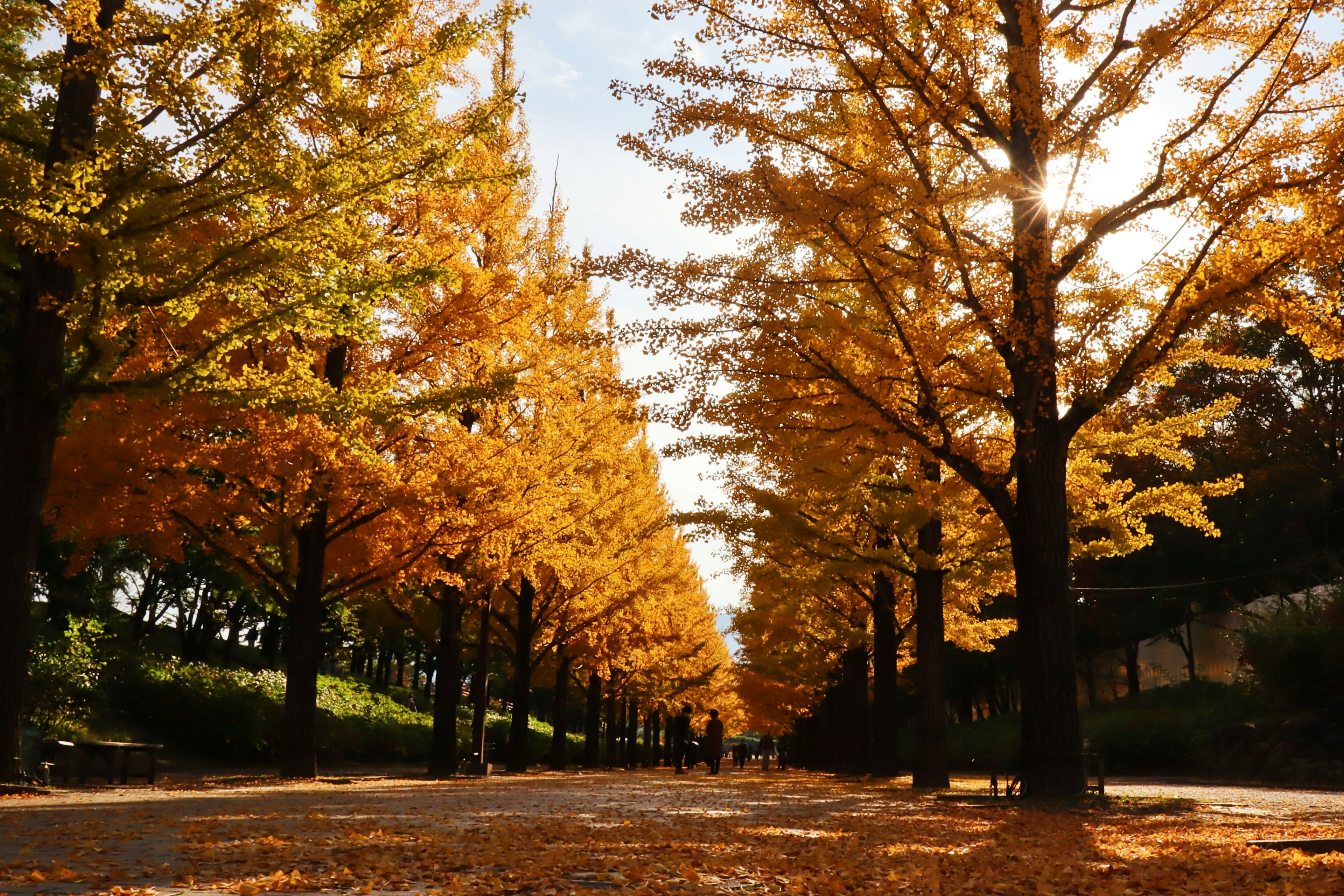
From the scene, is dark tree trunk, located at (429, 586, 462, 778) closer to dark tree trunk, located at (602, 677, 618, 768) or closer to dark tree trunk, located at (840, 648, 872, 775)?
dark tree trunk, located at (840, 648, 872, 775)

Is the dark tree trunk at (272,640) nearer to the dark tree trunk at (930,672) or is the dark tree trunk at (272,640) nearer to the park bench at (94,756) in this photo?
the park bench at (94,756)

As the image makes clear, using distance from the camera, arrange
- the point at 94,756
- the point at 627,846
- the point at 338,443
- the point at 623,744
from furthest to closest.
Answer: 1. the point at 623,744
2. the point at 94,756
3. the point at 338,443
4. the point at 627,846

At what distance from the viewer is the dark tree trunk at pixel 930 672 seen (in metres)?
15.4

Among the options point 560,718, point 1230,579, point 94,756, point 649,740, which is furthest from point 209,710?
point 649,740

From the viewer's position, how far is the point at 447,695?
55.2 feet

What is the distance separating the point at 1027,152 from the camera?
10312mm

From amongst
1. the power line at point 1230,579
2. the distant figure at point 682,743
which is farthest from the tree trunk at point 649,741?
the power line at point 1230,579

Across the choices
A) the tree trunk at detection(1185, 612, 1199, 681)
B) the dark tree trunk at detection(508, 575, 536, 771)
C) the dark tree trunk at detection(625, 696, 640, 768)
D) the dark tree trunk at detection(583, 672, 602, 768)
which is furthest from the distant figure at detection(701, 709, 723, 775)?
the tree trunk at detection(1185, 612, 1199, 681)

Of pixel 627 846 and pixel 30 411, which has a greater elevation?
pixel 30 411

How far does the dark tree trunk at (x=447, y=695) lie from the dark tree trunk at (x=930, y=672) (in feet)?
23.8

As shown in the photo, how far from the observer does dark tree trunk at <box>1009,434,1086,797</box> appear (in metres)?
9.85

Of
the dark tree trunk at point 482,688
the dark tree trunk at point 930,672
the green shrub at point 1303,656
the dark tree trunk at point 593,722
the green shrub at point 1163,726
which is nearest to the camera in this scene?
the dark tree trunk at point 930,672

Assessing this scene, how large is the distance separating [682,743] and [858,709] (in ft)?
14.0

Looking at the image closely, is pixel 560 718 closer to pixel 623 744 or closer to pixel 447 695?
pixel 447 695
